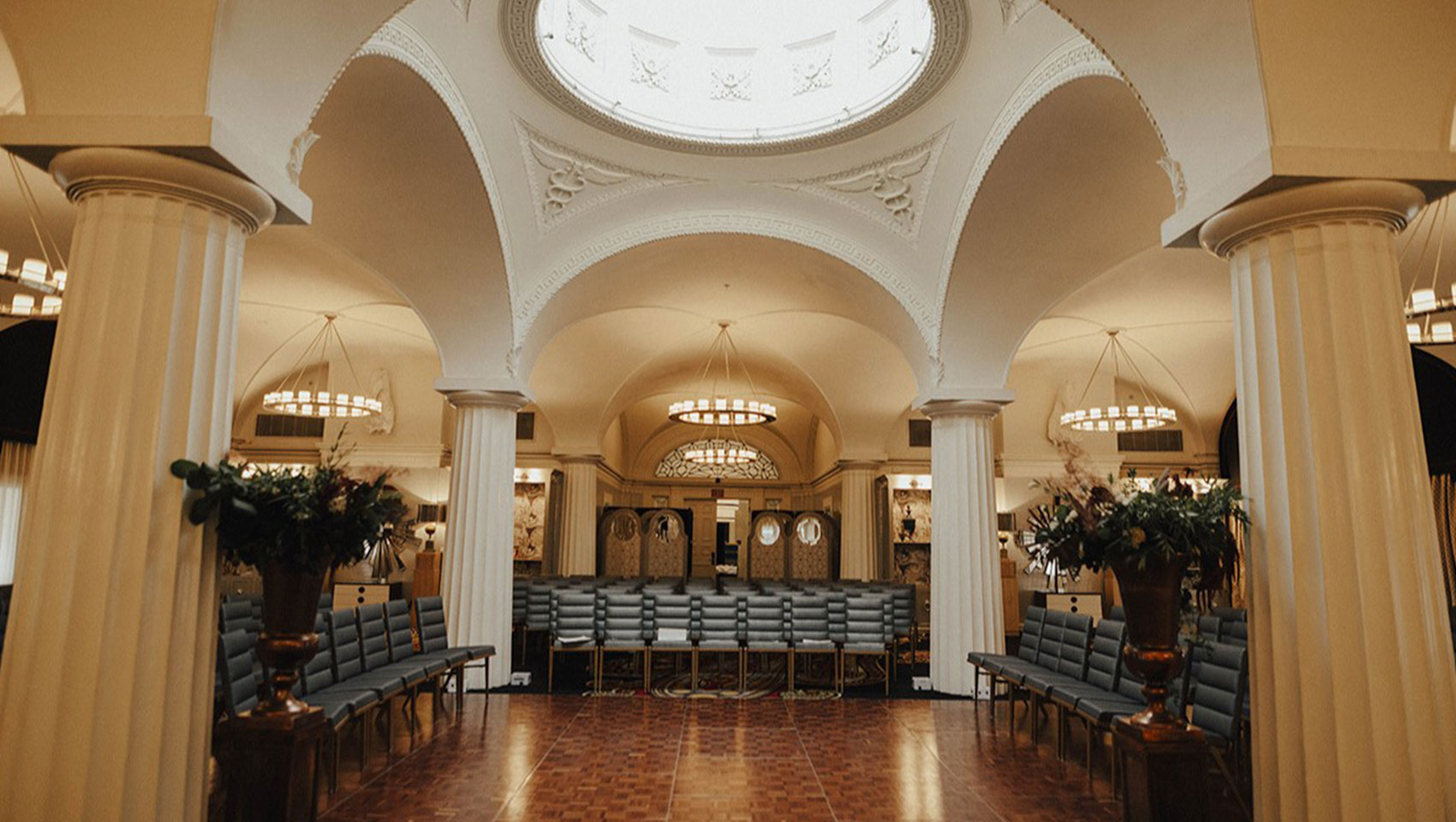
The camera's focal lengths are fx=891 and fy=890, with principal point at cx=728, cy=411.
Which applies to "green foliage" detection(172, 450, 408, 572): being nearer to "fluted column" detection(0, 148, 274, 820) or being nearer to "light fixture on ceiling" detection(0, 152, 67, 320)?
"fluted column" detection(0, 148, 274, 820)

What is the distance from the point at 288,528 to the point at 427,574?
12.1 m

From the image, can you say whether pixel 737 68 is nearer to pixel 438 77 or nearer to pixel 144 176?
pixel 438 77

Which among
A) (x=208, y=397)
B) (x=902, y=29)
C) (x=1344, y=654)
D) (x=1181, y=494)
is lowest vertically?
(x=1344, y=654)

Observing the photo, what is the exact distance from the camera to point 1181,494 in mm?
3885

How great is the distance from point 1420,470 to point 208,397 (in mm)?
4487

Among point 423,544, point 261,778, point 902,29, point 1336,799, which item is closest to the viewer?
point 1336,799

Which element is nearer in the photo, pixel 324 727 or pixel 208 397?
pixel 208 397

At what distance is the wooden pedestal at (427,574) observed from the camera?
1488 cm

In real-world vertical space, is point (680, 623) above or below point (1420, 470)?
below

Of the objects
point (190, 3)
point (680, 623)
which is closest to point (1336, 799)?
point (190, 3)

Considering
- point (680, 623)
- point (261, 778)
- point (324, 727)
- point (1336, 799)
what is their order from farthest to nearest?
1. point (680, 623)
2. point (324, 727)
3. point (261, 778)
4. point (1336, 799)

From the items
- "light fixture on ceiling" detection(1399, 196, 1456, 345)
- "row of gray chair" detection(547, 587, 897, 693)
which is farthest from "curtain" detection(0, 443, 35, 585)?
"light fixture on ceiling" detection(1399, 196, 1456, 345)

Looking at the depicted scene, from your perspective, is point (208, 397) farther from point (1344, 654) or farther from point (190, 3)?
point (1344, 654)

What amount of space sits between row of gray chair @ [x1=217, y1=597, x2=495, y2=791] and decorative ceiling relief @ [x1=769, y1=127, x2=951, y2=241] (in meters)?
5.40
